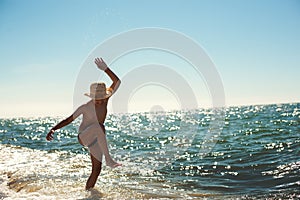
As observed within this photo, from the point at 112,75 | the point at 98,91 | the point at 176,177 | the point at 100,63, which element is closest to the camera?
the point at 98,91

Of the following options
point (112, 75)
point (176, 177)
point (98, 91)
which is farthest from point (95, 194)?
point (176, 177)

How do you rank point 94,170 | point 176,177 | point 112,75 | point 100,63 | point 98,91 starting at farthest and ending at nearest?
point 176,177 < point 94,170 < point 112,75 < point 100,63 < point 98,91

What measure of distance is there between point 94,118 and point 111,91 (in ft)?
2.28

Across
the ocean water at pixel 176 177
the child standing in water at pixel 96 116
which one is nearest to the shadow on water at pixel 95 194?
the ocean water at pixel 176 177

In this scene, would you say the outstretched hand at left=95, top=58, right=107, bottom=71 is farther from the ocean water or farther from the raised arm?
the ocean water

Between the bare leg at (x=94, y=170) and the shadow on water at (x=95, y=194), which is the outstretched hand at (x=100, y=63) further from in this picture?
the shadow on water at (x=95, y=194)

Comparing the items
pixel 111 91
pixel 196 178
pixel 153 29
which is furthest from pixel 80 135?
pixel 153 29

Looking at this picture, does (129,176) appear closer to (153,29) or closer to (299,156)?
(153,29)

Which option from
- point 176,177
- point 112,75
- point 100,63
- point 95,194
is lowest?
point 95,194

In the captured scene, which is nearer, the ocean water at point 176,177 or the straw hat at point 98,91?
the straw hat at point 98,91

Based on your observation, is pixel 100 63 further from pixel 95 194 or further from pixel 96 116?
pixel 95 194

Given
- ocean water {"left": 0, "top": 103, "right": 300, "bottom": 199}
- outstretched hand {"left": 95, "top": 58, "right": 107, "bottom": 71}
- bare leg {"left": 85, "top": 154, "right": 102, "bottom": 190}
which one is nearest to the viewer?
outstretched hand {"left": 95, "top": 58, "right": 107, "bottom": 71}

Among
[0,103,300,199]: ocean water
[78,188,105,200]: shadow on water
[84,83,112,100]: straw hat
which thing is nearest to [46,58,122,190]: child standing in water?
[84,83,112,100]: straw hat

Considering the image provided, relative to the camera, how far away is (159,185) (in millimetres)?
8781
